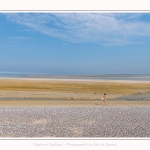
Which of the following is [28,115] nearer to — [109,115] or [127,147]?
[109,115]

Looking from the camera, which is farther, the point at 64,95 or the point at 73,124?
the point at 64,95

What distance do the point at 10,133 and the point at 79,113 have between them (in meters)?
6.44

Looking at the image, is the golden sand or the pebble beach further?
the golden sand

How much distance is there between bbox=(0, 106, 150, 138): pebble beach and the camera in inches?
566

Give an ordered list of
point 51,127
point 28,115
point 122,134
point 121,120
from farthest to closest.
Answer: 1. point 28,115
2. point 121,120
3. point 51,127
4. point 122,134

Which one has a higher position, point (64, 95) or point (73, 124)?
point (73, 124)

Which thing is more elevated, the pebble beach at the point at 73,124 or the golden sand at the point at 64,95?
the pebble beach at the point at 73,124

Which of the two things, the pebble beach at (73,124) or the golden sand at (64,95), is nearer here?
the pebble beach at (73,124)

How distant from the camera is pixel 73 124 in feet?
53.1

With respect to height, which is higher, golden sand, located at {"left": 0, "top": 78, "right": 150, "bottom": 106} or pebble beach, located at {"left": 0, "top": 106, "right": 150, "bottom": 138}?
pebble beach, located at {"left": 0, "top": 106, "right": 150, "bottom": 138}

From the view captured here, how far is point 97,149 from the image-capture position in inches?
433

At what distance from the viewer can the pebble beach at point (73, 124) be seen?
14375mm

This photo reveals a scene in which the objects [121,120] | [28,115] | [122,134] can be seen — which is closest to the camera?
[122,134]

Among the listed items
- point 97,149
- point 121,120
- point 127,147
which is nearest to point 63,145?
point 97,149
